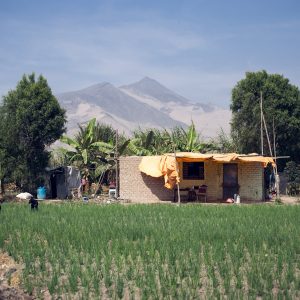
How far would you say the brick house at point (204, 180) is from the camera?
68.8ft

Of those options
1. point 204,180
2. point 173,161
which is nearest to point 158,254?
point 173,161

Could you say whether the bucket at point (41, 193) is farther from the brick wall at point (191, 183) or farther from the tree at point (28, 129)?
the brick wall at point (191, 183)

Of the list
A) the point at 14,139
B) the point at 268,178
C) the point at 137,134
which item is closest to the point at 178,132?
the point at 137,134

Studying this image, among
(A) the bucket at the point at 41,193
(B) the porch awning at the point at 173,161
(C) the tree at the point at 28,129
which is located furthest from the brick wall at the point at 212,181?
(C) the tree at the point at 28,129

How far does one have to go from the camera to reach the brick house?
2097cm

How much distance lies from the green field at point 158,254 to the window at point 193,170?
21.6 ft

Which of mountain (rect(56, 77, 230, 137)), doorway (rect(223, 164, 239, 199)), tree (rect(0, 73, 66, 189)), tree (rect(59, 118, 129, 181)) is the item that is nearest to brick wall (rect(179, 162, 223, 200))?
doorway (rect(223, 164, 239, 199))

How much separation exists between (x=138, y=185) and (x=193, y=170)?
229 centimetres

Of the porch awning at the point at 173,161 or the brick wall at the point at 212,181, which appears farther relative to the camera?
the brick wall at the point at 212,181

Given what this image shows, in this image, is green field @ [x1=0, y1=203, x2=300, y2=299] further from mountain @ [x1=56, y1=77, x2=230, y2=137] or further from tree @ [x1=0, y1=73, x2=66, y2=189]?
mountain @ [x1=56, y1=77, x2=230, y2=137]

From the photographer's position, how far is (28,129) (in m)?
22.7

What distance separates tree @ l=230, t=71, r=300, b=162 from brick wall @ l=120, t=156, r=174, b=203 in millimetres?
6778

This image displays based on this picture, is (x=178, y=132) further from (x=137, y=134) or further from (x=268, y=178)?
(x=268, y=178)

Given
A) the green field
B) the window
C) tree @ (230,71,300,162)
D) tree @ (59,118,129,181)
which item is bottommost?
the green field
